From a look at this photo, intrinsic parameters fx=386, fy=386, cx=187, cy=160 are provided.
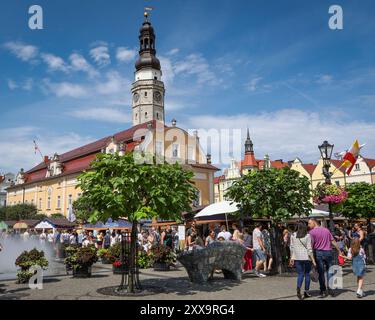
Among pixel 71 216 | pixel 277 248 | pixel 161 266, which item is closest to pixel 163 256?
pixel 161 266

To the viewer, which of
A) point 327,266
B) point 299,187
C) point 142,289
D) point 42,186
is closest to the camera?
point 327,266

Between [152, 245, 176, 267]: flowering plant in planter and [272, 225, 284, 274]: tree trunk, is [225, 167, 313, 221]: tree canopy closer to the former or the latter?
[272, 225, 284, 274]: tree trunk

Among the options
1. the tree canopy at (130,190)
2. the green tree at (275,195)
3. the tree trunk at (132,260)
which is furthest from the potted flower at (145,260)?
the tree canopy at (130,190)

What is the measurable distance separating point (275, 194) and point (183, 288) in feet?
15.0

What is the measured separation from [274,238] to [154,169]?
6.07m

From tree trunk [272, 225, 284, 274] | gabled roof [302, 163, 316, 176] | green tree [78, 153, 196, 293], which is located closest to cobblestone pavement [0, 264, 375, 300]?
tree trunk [272, 225, 284, 274]

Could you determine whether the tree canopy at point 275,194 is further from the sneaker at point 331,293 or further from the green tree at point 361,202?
the green tree at point 361,202

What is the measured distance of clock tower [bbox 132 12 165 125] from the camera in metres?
66.8

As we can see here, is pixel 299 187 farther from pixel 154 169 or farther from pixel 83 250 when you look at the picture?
pixel 83 250

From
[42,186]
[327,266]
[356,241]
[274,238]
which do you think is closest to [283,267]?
[274,238]

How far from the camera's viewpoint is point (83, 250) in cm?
1315

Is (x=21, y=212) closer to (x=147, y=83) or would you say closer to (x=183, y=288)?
(x=147, y=83)

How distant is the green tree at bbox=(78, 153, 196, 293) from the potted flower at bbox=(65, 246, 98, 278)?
3466 millimetres

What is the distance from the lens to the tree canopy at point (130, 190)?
9.20 meters
